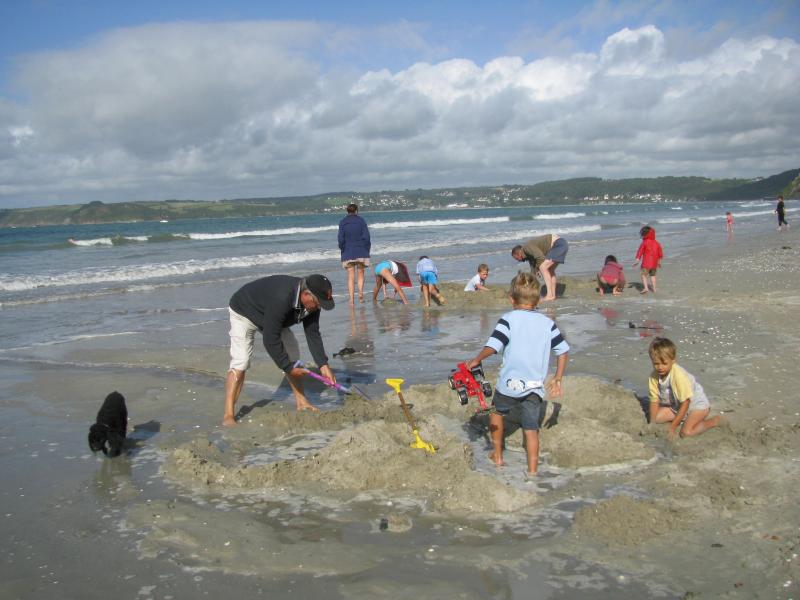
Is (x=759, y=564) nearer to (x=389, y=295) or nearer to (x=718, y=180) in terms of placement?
(x=389, y=295)

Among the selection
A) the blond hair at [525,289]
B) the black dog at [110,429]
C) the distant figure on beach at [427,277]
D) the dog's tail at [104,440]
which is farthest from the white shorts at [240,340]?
the distant figure on beach at [427,277]

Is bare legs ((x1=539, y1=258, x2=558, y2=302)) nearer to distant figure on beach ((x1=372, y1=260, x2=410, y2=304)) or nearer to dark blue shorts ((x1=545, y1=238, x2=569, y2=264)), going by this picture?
dark blue shorts ((x1=545, y1=238, x2=569, y2=264))

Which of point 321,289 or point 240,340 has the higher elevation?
point 321,289

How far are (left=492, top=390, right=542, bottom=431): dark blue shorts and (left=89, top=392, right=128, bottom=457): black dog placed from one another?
3125 millimetres

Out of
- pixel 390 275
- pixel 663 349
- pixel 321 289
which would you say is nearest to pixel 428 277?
pixel 390 275

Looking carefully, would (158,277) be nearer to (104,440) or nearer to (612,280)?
(612,280)

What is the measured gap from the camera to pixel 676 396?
553cm

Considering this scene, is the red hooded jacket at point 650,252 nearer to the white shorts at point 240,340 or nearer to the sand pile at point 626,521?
the white shorts at point 240,340

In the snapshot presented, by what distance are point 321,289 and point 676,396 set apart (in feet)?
9.87

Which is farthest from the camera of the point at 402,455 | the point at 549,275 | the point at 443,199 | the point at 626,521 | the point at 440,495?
the point at 443,199

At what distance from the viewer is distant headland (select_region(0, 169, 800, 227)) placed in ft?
304

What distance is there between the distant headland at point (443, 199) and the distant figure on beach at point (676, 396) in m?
92.5

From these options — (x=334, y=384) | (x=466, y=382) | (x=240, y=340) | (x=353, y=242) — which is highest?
(x=353, y=242)

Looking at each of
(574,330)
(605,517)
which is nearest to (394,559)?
(605,517)
